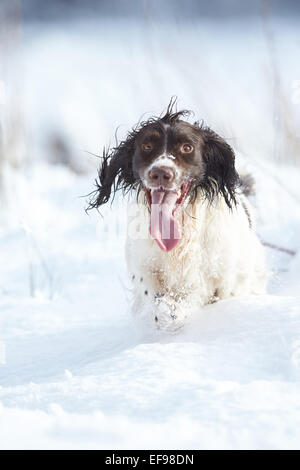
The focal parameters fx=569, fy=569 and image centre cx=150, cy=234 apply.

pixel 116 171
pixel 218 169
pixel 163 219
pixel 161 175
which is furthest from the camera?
pixel 116 171

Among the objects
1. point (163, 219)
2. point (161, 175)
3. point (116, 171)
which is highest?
point (116, 171)

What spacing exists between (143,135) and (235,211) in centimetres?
66

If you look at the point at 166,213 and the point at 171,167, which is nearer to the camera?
the point at 171,167

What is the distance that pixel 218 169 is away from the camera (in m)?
3.06

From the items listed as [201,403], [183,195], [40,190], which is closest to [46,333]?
[183,195]

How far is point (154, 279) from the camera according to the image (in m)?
3.02

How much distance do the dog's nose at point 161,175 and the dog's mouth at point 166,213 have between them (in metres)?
0.06

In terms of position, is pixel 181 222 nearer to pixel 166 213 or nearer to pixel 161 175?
pixel 166 213

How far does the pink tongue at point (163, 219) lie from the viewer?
2.76m

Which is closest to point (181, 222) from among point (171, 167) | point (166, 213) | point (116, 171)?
point (166, 213)

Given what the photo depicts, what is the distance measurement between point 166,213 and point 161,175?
237 millimetres

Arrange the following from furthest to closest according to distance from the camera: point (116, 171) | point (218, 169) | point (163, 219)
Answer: point (116, 171), point (218, 169), point (163, 219)

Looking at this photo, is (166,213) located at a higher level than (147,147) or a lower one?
lower

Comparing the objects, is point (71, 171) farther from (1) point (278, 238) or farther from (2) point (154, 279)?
(2) point (154, 279)
